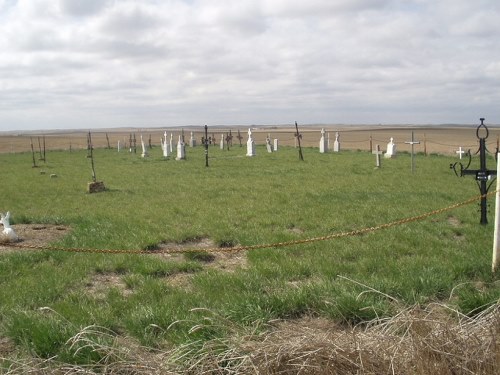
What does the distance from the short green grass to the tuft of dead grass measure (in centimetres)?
38

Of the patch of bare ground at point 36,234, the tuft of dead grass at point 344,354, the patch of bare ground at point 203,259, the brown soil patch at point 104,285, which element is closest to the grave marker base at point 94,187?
the patch of bare ground at point 36,234

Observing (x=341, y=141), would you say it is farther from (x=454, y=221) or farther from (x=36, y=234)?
(x=36, y=234)

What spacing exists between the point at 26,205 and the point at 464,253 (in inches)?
433

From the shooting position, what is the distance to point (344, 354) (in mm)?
3254

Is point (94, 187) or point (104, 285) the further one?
point (94, 187)

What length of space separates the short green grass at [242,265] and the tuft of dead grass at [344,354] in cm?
38

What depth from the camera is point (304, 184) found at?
15469 millimetres

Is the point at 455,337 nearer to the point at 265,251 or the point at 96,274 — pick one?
the point at 265,251

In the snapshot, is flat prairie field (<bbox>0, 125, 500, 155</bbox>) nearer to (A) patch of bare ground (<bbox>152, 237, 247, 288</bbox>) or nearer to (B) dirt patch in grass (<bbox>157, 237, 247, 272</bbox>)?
(A) patch of bare ground (<bbox>152, 237, 247, 288</bbox>)

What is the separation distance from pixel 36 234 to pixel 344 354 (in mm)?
7387

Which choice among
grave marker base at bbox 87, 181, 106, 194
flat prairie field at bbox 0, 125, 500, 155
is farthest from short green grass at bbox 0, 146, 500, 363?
flat prairie field at bbox 0, 125, 500, 155

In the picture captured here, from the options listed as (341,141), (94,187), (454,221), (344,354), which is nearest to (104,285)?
(344,354)

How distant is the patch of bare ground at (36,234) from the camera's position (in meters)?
8.26

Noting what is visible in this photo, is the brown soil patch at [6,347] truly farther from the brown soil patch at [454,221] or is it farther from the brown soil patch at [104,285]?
the brown soil patch at [454,221]
